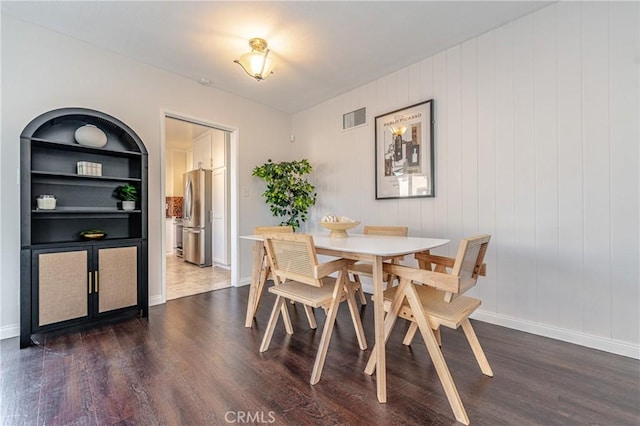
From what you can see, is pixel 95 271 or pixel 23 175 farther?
pixel 95 271

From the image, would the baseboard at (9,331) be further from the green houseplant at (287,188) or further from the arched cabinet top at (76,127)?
the green houseplant at (287,188)

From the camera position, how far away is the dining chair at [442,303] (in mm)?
1373

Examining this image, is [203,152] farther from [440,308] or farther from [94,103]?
[440,308]

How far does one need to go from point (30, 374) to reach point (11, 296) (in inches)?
37.6

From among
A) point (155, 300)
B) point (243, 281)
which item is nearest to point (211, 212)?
point (243, 281)

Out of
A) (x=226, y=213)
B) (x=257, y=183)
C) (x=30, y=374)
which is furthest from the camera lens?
(x=226, y=213)

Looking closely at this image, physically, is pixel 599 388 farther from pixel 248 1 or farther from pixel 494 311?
pixel 248 1

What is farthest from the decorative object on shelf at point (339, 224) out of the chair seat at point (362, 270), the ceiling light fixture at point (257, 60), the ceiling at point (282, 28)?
the ceiling at point (282, 28)

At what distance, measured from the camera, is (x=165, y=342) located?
215 centimetres

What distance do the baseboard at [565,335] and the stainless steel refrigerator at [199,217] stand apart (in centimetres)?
434

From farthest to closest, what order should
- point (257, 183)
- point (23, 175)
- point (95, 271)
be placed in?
point (257, 183) < point (95, 271) < point (23, 175)

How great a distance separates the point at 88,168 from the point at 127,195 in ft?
1.21

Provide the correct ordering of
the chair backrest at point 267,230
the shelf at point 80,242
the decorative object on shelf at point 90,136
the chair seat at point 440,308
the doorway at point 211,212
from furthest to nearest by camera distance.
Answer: the doorway at point 211,212 → the chair backrest at point 267,230 → the decorative object on shelf at point 90,136 → the shelf at point 80,242 → the chair seat at point 440,308

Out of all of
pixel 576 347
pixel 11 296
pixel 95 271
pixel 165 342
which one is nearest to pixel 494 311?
pixel 576 347
